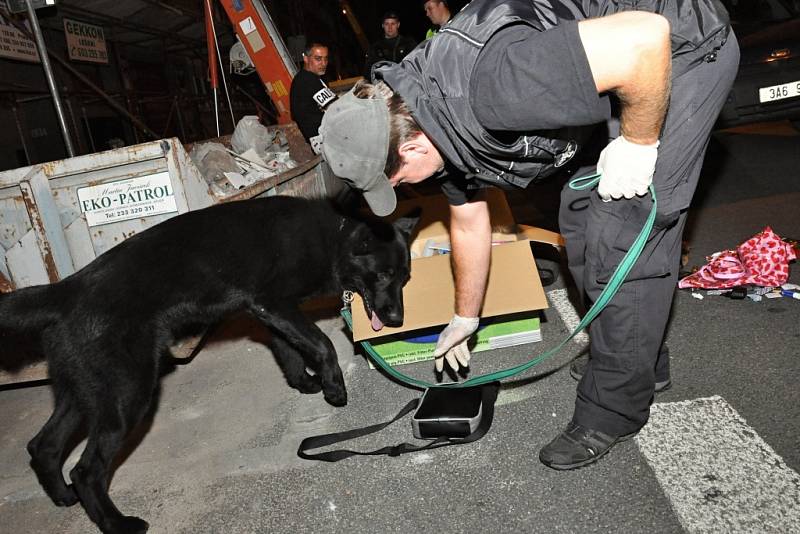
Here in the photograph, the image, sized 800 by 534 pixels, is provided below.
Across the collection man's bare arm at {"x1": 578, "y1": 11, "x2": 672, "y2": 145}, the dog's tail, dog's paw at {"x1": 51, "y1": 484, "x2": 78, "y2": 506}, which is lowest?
dog's paw at {"x1": 51, "y1": 484, "x2": 78, "y2": 506}

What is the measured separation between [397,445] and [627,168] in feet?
5.06

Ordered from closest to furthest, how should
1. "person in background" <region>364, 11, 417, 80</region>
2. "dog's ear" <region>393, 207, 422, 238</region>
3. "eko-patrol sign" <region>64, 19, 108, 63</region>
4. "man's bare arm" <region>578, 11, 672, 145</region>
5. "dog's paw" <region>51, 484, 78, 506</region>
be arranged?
"man's bare arm" <region>578, 11, 672, 145</region> → "dog's paw" <region>51, 484, 78, 506</region> → "dog's ear" <region>393, 207, 422, 238</region> → "person in background" <region>364, 11, 417, 80</region> → "eko-patrol sign" <region>64, 19, 108, 63</region>

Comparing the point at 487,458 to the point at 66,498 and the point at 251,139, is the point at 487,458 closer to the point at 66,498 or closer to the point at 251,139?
the point at 66,498

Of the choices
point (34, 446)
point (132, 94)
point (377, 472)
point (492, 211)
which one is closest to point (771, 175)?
point (492, 211)

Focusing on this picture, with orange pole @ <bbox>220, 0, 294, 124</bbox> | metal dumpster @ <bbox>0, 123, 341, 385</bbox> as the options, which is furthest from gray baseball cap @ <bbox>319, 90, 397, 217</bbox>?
orange pole @ <bbox>220, 0, 294, 124</bbox>

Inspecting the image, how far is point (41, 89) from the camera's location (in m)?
8.11

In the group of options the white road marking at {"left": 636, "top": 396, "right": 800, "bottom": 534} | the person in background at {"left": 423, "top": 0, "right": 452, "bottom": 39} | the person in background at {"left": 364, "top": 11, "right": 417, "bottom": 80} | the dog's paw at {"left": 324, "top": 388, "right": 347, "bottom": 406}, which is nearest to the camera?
the white road marking at {"left": 636, "top": 396, "right": 800, "bottom": 534}

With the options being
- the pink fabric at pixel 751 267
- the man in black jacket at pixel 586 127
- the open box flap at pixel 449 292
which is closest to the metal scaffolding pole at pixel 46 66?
the open box flap at pixel 449 292

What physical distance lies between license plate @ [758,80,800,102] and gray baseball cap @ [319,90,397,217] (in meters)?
5.06

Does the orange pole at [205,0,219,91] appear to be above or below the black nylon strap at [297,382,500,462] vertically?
above

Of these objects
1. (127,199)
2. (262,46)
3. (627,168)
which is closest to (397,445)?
(627,168)

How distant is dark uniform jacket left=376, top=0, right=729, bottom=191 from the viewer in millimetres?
1609

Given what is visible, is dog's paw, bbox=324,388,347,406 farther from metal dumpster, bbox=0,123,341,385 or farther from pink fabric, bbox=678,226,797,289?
pink fabric, bbox=678,226,797,289

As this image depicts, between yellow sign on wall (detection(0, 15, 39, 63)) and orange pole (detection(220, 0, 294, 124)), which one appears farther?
orange pole (detection(220, 0, 294, 124))
